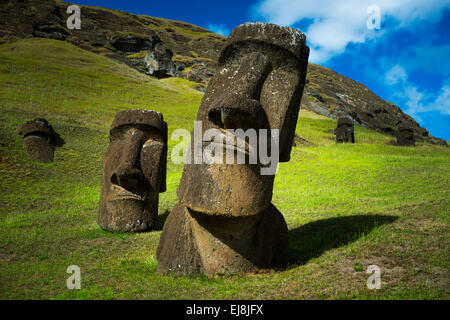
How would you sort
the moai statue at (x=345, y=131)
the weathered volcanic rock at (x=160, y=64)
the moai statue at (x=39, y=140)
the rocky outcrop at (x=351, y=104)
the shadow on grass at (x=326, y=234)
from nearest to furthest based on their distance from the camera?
the shadow on grass at (x=326, y=234), the moai statue at (x=39, y=140), the moai statue at (x=345, y=131), the rocky outcrop at (x=351, y=104), the weathered volcanic rock at (x=160, y=64)

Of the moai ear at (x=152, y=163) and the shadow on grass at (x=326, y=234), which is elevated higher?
the moai ear at (x=152, y=163)

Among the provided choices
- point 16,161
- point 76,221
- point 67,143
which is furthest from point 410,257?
point 67,143

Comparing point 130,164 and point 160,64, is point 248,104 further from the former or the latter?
point 160,64

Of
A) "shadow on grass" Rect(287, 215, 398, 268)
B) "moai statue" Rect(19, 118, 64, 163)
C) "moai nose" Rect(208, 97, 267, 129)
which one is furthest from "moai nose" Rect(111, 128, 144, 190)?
"moai statue" Rect(19, 118, 64, 163)

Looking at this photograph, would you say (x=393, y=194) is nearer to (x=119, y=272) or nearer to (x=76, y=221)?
(x=119, y=272)

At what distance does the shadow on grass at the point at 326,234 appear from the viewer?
534 centimetres

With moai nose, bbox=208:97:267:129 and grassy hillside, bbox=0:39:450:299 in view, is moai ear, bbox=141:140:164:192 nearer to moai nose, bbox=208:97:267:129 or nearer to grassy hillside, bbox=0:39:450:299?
grassy hillside, bbox=0:39:450:299

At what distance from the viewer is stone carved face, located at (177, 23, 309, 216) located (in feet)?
14.3

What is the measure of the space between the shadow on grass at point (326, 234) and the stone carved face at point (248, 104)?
1.38 m

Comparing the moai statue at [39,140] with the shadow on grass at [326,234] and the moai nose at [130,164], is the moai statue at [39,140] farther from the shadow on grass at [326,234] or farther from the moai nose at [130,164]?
the shadow on grass at [326,234]

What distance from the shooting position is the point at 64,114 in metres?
24.1

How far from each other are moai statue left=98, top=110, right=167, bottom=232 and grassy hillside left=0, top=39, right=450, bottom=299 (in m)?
0.46

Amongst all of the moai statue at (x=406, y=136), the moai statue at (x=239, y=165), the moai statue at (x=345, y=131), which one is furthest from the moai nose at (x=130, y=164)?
the moai statue at (x=406, y=136)
